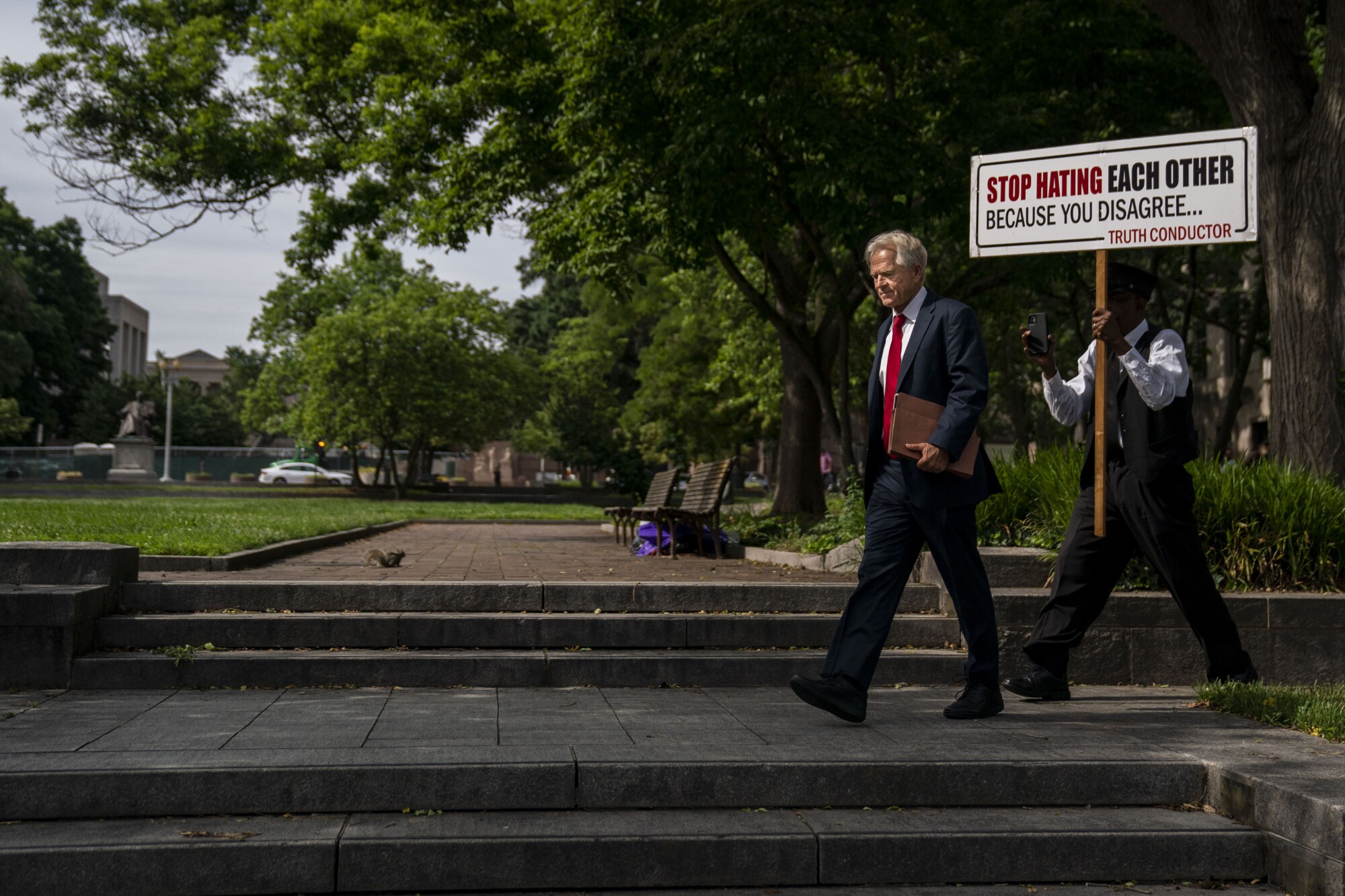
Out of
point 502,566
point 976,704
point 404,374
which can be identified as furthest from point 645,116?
point 404,374

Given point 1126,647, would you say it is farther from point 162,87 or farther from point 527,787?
point 162,87

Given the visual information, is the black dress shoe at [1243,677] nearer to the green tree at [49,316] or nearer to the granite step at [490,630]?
the granite step at [490,630]

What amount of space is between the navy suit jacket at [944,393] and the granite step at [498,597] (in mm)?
1791

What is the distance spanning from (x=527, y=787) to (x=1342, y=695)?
4.17 meters

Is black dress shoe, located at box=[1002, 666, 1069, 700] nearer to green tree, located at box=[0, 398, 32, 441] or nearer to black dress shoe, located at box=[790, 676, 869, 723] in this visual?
black dress shoe, located at box=[790, 676, 869, 723]

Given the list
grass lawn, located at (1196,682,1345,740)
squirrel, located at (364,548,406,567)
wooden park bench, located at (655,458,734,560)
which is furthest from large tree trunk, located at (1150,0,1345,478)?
squirrel, located at (364,548,406,567)

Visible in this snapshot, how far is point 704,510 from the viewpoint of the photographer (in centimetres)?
1204

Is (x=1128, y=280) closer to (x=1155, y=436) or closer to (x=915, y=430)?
(x=1155, y=436)

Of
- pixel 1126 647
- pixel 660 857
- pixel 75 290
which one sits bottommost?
pixel 660 857

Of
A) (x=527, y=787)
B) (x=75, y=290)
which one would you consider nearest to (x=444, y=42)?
(x=527, y=787)

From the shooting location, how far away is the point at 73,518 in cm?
1205

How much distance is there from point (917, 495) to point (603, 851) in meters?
2.13

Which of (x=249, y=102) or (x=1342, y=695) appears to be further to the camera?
(x=249, y=102)

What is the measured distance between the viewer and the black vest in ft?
18.6
